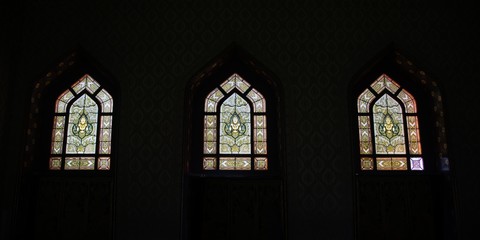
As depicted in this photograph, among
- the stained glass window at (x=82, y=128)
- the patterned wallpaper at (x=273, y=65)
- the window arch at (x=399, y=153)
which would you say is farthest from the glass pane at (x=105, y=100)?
the window arch at (x=399, y=153)

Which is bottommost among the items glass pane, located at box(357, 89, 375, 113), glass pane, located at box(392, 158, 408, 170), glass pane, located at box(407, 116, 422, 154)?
glass pane, located at box(392, 158, 408, 170)

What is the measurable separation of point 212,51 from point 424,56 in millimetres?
2598

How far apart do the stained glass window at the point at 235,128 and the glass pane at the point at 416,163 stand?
1790mm

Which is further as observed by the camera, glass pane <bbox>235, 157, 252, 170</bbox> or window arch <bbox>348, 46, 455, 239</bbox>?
glass pane <bbox>235, 157, 252, 170</bbox>

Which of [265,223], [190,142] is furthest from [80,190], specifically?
[265,223]

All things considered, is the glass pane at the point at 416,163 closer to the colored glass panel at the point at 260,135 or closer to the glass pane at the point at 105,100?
the colored glass panel at the point at 260,135

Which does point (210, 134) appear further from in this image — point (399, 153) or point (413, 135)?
point (413, 135)

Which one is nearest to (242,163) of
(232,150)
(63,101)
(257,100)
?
(232,150)

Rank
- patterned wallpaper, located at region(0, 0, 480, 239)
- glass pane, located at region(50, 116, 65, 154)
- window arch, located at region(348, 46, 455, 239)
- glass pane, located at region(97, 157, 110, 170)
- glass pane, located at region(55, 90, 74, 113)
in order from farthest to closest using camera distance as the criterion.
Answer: glass pane, located at region(55, 90, 74, 113) → glass pane, located at region(50, 116, 65, 154) → glass pane, located at region(97, 157, 110, 170) → window arch, located at region(348, 46, 455, 239) → patterned wallpaper, located at region(0, 0, 480, 239)

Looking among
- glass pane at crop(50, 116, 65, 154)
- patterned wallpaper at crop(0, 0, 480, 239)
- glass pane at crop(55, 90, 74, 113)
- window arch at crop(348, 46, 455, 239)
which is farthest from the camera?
glass pane at crop(55, 90, 74, 113)

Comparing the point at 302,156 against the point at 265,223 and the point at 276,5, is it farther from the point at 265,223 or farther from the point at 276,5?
the point at 276,5

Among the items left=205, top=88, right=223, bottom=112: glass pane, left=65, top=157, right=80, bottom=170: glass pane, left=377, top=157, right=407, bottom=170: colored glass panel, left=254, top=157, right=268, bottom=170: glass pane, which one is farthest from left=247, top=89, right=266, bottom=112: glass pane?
left=65, top=157, right=80, bottom=170: glass pane

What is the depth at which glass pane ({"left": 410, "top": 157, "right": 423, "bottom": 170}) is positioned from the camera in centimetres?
564

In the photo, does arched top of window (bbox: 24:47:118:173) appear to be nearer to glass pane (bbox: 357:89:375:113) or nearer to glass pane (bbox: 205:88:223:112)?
glass pane (bbox: 205:88:223:112)
